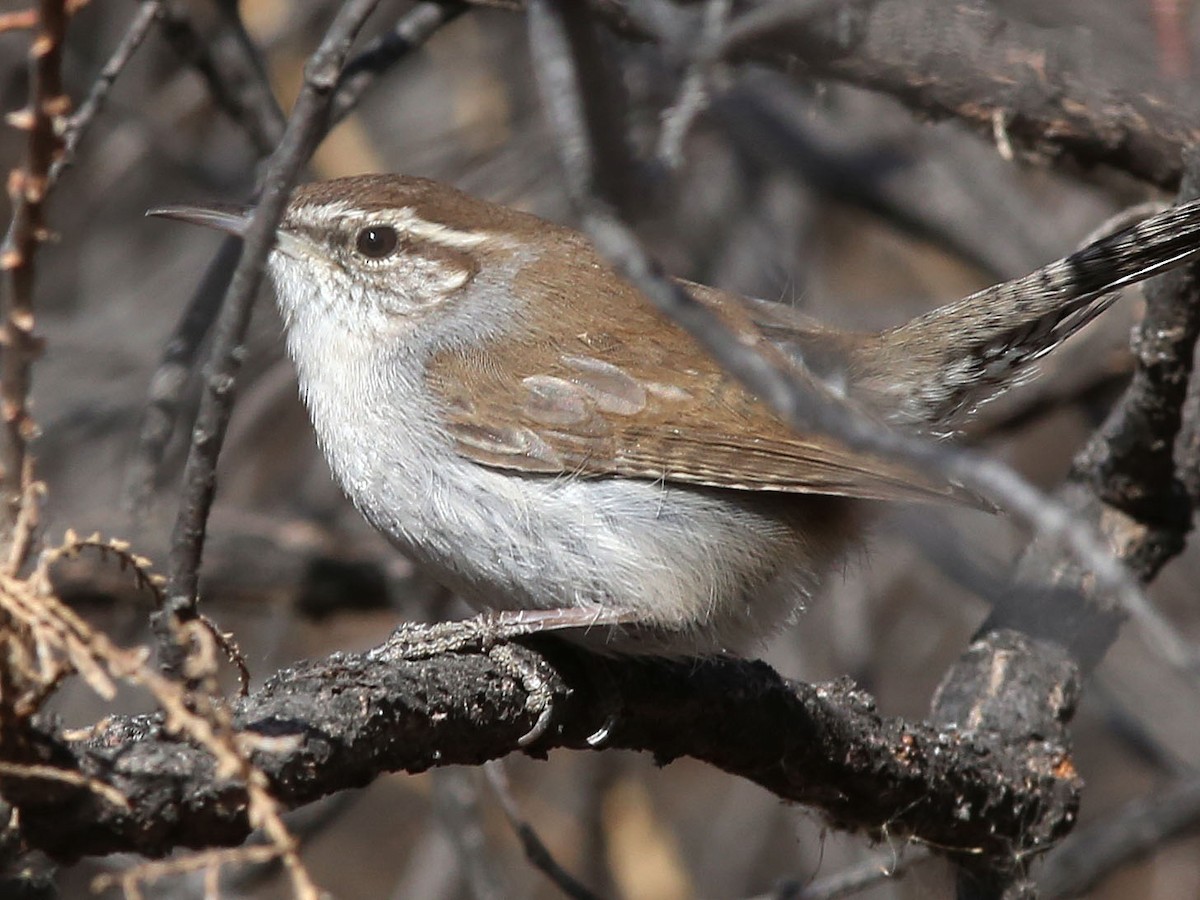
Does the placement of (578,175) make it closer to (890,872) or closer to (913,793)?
(913,793)

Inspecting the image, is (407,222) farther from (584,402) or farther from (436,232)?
(584,402)

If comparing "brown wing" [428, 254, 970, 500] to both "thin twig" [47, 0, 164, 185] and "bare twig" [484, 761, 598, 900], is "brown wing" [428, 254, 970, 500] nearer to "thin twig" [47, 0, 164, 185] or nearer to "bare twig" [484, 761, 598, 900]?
"bare twig" [484, 761, 598, 900]

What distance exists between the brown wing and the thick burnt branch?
471 millimetres

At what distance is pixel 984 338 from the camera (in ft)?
12.0

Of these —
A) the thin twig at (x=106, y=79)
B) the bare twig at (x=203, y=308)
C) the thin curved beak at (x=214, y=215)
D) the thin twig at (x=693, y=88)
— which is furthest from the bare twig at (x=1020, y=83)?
the thin twig at (x=106, y=79)

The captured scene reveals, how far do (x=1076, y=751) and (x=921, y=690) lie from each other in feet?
2.63

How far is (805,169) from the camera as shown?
6242 millimetres

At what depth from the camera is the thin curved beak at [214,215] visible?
360 cm

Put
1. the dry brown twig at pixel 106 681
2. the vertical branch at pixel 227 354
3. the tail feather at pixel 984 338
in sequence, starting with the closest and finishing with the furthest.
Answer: the dry brown twig at pixel 106 681
the vertical branch at pixel 227 354
the tail feather at pixel 984 338

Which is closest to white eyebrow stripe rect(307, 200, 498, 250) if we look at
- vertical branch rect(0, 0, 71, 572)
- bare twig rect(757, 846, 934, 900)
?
vertical branch rect(0, 0, 71, 572)

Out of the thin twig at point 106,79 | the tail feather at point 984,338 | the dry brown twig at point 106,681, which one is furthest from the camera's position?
the tail feather at point 984,338

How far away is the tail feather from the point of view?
3527mm

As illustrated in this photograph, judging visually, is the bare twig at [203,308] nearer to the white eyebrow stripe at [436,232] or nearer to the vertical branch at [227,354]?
the white eyebrow stripe at [436,232]

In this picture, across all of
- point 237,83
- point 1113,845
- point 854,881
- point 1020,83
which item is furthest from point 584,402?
point 1113,845
